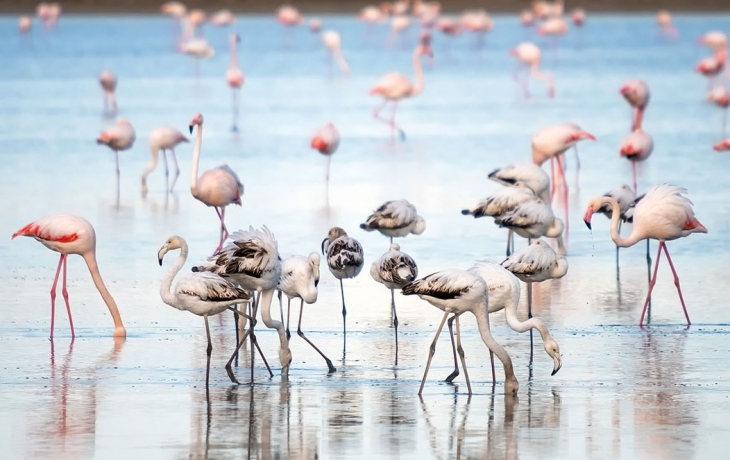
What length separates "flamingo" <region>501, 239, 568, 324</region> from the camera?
7773 millimetres

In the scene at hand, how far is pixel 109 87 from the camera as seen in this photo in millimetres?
21609

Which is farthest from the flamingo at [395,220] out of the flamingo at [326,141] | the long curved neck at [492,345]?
the flamingo at [326,141]

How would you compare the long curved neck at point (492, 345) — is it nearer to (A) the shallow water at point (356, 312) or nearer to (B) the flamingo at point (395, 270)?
(A) the shallow water at point (356, 312)

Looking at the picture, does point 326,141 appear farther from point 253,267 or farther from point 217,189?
point 253,267

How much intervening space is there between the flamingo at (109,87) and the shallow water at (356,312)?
15.1 inches

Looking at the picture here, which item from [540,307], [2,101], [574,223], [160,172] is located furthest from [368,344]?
[2,101]

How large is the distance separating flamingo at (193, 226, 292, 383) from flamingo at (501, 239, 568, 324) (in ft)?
A: 4.52

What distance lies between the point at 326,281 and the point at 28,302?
2.08m

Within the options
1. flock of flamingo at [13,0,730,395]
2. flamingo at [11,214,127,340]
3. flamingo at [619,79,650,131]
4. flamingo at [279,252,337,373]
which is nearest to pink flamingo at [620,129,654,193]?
flock of flamingo at [13,0,730,395]

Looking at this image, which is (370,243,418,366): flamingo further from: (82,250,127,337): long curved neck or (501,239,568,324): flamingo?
(82,250,127,337): long curved neck

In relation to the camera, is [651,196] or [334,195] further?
[334,195]

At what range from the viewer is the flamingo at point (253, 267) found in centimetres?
714

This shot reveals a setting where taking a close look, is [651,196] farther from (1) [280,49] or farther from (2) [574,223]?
(1) [280,49]

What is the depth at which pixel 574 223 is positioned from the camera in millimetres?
11961
